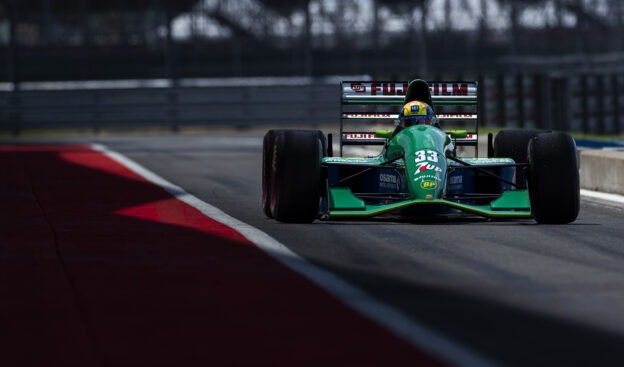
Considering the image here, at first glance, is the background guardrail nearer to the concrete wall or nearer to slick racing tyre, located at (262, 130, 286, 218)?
the concrete wall

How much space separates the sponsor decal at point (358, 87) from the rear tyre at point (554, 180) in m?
2.56

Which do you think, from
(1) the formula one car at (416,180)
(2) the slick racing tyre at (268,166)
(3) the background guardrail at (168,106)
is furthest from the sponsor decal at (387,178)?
(3) the background guardrail at (168,106)

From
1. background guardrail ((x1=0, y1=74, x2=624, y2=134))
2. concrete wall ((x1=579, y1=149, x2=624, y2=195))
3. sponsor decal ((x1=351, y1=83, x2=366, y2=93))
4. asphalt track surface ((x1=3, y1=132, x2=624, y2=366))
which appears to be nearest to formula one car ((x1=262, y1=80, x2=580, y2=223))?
asphalt track surface ((x1=3, y1=132, x2=624, y2=366))

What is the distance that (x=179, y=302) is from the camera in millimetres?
10141

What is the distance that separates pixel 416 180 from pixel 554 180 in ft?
4.05

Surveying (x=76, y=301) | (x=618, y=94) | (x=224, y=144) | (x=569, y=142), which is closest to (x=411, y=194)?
(x=569, y=142)

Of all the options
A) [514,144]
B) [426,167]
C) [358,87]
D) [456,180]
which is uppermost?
[358,87]

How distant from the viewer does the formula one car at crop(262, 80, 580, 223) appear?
49.6 ft

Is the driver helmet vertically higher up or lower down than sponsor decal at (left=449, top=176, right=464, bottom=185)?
higher up

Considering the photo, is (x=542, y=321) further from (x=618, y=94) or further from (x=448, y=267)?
(x=618, y=94)

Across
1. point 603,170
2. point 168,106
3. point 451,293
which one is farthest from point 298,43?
point 451,293

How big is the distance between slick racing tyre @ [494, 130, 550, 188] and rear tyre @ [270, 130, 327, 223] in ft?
7.56

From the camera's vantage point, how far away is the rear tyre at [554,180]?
1524 centimetres

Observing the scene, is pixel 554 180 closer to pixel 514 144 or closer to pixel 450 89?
pixel 514 144
